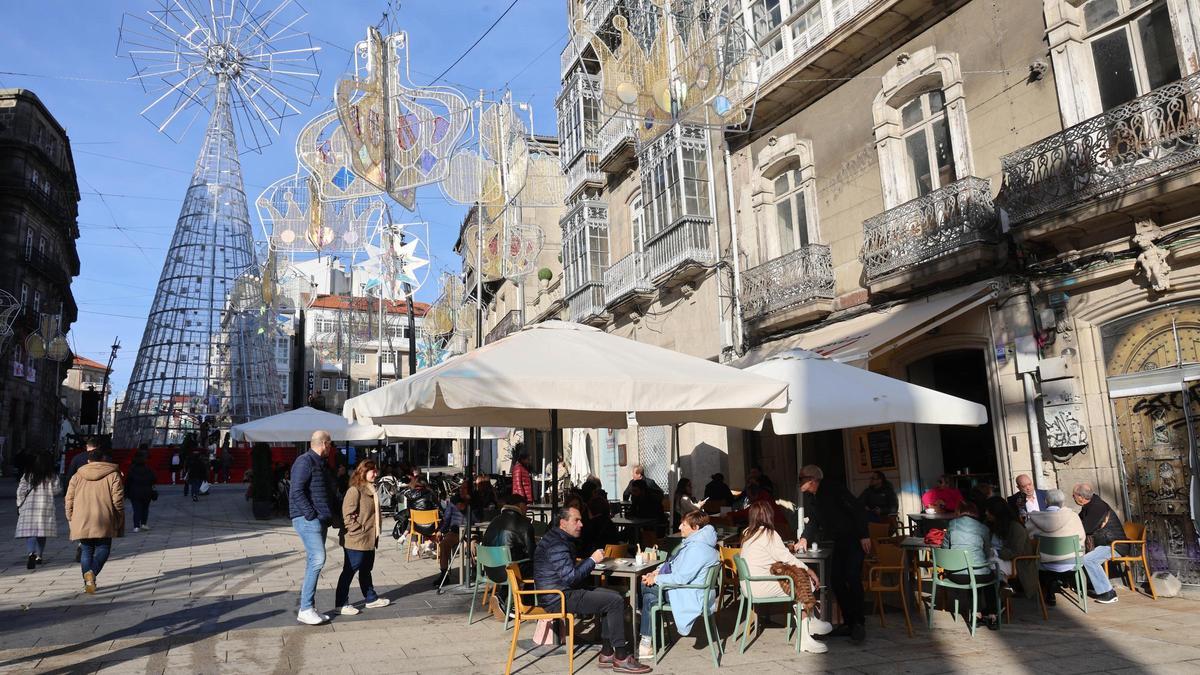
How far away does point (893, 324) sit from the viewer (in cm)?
1083

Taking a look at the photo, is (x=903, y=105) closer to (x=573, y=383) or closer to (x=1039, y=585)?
(x=1039, y=585)

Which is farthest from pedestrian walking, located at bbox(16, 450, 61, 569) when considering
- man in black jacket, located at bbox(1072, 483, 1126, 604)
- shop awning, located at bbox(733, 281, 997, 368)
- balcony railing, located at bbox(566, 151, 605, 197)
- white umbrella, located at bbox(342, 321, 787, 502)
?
balcony railing, located at bbox(566, 151, 605, 197)

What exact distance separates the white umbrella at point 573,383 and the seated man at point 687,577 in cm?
99

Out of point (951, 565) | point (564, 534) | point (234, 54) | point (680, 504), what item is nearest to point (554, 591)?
point (564, 534)

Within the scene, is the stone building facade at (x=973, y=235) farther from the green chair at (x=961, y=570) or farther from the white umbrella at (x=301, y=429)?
the white umbrella at (x=301, y=429)

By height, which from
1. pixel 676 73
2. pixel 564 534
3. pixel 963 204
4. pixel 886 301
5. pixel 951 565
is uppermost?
pixel 676 73

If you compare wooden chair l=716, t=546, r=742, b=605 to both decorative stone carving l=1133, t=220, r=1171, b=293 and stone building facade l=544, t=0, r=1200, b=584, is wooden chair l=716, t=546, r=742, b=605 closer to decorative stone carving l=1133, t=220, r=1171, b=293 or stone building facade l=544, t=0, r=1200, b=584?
stone building facade l=544, t=0, r=1200, b=584

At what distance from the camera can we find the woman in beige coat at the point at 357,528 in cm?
736

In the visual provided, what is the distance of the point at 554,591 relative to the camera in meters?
5.41

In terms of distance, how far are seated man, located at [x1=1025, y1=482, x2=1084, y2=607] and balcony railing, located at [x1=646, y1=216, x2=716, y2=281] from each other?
915 cm

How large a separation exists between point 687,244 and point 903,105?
→ 5202 millimetres

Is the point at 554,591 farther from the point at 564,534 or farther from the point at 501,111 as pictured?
the point at 501,111

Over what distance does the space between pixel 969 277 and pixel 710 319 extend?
625 cm

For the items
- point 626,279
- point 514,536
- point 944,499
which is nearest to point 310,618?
point 514,536
